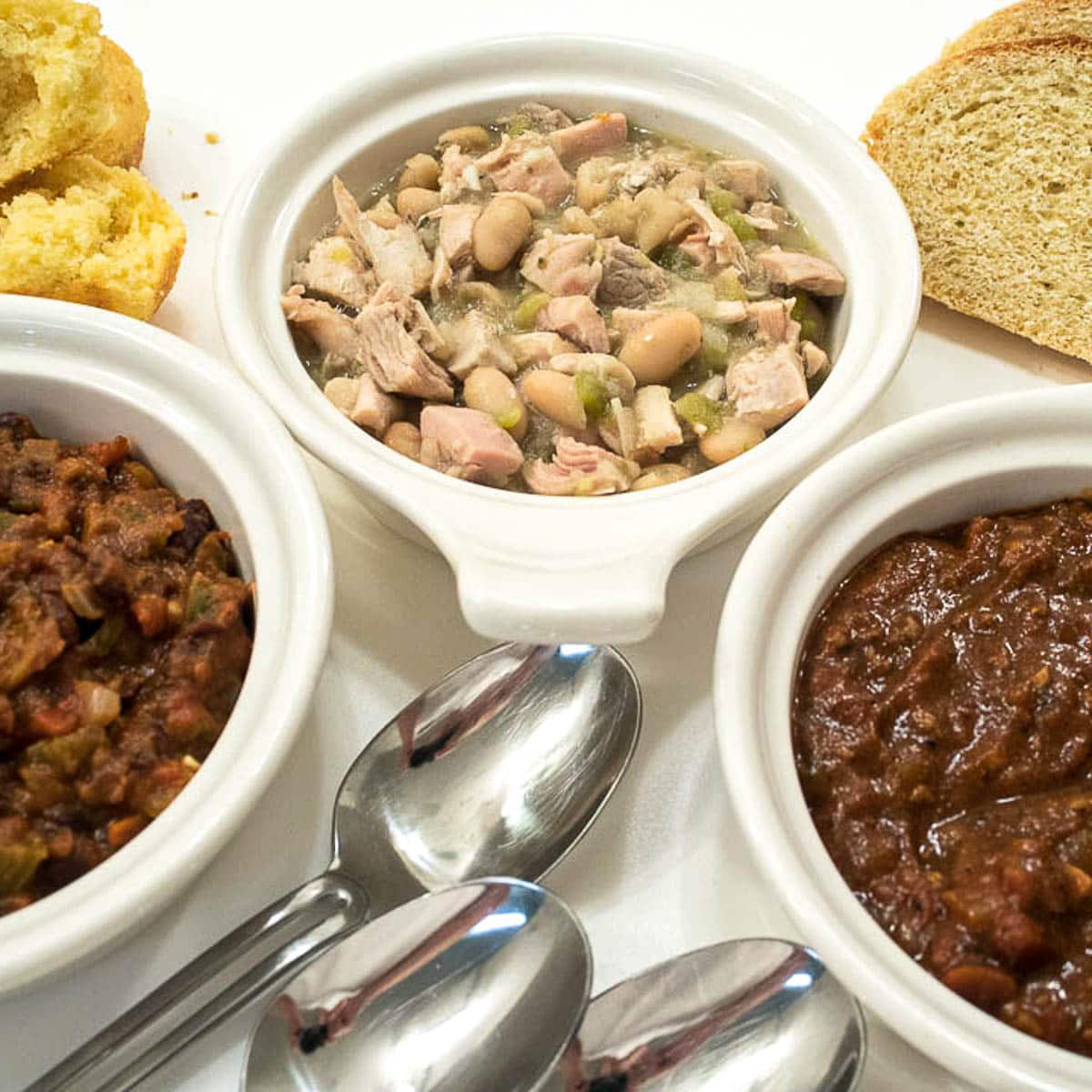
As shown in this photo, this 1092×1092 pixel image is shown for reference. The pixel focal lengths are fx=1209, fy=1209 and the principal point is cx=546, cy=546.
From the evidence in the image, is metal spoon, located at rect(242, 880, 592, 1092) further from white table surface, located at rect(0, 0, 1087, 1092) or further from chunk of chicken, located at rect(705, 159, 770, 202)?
chunk of chicken, located at rect(705, 159, 770, 202)

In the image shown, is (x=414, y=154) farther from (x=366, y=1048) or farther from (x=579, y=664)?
(x=366, y=1048)

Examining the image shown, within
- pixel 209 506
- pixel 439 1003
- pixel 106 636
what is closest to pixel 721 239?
pixel 209 506

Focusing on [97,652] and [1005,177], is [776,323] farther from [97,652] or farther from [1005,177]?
[97,652]

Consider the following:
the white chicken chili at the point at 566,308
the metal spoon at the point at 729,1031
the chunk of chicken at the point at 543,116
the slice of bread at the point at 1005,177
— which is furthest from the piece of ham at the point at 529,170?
the metal spoon at the point at 729,1031

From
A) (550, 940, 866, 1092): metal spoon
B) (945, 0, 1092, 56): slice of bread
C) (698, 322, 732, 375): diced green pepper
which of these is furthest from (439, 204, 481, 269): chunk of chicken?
(550, 940, 866, 1092): metal spoon

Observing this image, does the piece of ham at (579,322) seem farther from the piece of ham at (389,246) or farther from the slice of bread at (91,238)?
the slice of bread at (91,238)
